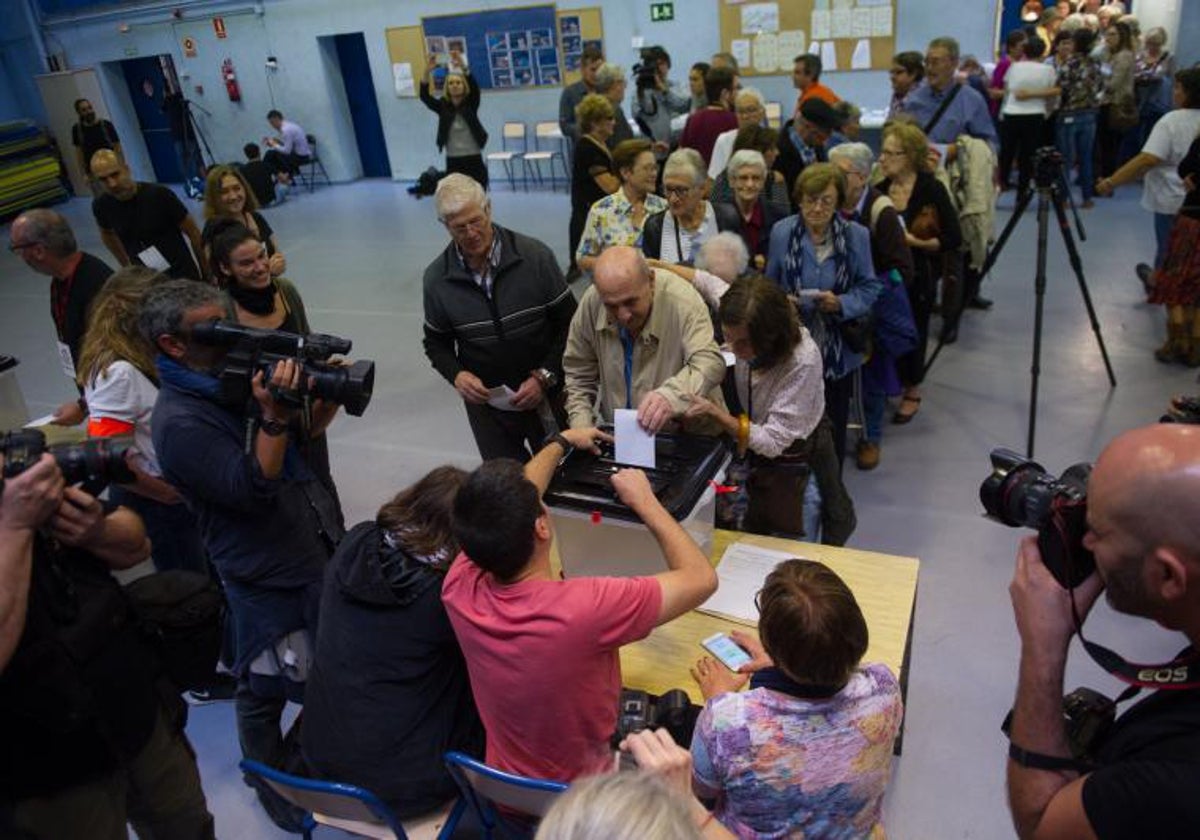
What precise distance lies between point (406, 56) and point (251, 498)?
10.7 meters

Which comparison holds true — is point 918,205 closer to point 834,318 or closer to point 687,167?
point 834,318

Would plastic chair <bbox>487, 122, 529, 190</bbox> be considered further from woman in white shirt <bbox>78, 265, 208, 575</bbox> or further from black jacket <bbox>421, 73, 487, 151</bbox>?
woman in white shirt <bbox>78, 265, 208, 575</bbox>

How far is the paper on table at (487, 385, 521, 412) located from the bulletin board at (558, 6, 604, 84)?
7.86 meters

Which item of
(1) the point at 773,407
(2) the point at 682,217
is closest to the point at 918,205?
(2) the point at 682,217

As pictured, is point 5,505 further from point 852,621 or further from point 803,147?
point 803,147

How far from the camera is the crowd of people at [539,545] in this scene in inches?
52.0

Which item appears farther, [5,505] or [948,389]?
[948,389]

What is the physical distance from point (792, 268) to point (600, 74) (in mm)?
3624

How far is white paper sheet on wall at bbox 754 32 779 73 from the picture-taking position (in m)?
Answer: 9.45

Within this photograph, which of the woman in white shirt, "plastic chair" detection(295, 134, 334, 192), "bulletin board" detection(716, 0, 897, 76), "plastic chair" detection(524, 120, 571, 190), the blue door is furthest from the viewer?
"plastic chair" detection(295, 134, 334, 192)

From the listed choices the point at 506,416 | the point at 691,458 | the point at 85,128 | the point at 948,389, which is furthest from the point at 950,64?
the point at 85,128

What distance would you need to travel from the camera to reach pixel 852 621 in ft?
5.03

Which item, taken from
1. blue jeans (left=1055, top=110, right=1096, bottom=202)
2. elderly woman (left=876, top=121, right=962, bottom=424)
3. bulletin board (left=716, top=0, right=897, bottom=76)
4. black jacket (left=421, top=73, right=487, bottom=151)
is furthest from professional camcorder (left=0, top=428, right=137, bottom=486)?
bulletin board (left=716, top=0, right=897, bottom=76)

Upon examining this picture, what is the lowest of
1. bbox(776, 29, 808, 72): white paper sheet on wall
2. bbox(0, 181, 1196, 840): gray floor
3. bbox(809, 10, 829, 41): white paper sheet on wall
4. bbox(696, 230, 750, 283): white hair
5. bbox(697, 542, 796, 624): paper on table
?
bbox(0, 181, 1196, 840): gray floor
